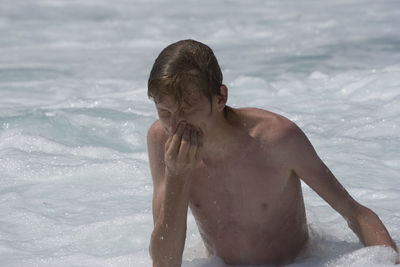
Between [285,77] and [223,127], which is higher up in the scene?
[223,127]

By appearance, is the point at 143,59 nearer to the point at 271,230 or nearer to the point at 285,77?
the point at 285,77

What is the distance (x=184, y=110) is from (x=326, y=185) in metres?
0.67

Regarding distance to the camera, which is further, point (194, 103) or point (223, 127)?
point (223, 127)

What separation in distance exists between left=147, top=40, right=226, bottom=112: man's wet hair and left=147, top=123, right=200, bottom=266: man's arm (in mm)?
126

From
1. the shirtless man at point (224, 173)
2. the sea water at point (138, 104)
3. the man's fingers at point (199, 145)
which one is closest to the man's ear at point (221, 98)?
the shirtless man at point (224, 173)

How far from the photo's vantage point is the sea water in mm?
3906

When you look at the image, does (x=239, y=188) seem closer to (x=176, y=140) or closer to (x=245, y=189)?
(x=245, y=189)

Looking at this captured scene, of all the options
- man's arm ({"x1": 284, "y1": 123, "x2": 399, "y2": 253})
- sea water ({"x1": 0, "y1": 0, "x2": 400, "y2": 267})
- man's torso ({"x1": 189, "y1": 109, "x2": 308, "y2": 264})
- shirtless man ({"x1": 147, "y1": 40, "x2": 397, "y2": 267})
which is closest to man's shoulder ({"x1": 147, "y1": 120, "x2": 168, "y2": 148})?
shirtless man ({"x1": 147, "y1": 40, "x2": 397, "y2": 267})

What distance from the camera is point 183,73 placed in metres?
2.52

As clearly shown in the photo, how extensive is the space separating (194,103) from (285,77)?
528 cm

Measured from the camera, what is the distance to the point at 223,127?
2826 millimetres

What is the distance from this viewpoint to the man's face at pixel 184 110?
253 centimetres

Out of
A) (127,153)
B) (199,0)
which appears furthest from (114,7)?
(127,153)

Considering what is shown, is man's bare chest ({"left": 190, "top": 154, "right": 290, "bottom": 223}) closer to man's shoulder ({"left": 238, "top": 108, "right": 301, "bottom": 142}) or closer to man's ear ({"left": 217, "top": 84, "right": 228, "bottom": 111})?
man's shoulder ({"left": 238, "top": 108, "right": 301, "bottom": 142})
